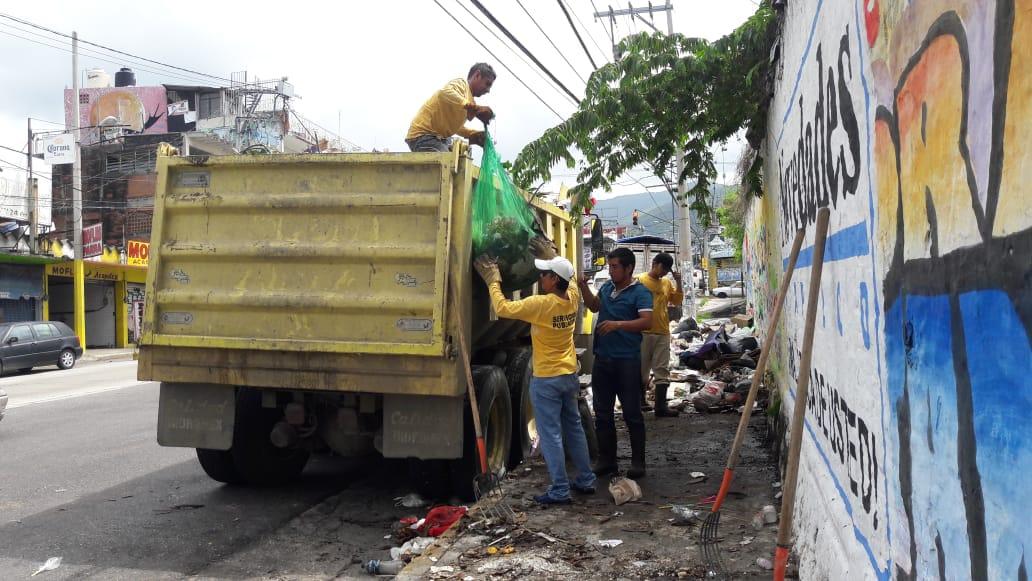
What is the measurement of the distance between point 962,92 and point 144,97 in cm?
5158

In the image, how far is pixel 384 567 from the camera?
473 centimetres

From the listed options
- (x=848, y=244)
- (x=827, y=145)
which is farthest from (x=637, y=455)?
(x=848, y=244)

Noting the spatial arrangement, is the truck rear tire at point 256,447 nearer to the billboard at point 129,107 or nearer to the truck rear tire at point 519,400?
the truck rear tire at point 519,400

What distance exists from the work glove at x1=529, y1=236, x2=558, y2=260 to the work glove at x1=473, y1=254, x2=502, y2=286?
52 cm

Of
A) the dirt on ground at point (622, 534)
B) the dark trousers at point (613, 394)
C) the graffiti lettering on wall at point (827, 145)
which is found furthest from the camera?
the dark trousers at point (613, 394)

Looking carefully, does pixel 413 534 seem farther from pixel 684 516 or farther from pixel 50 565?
pixel 50 565

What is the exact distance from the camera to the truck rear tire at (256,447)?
623 centimetres

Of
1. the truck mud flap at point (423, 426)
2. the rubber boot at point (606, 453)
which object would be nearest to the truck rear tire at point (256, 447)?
the truck mud flap at point (423, 426)

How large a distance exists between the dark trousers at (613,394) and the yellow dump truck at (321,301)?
0.85m

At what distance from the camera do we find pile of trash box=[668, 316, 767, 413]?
929cm

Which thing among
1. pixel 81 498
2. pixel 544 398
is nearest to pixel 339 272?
pixel 544 398

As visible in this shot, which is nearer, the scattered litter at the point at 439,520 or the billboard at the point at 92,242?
the scattered litter at the point at 439,520

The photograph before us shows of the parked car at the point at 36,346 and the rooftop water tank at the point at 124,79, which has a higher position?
the rooftop water tank at the point at 124,79

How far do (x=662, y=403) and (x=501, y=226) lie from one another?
164 inches
